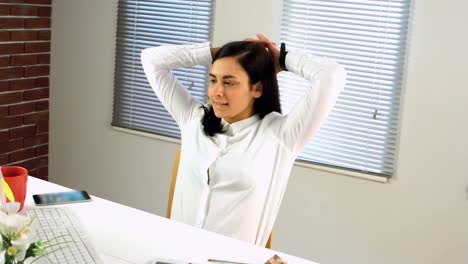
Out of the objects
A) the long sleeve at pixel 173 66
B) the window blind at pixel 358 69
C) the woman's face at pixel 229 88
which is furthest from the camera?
the window blind at pixel 358 69

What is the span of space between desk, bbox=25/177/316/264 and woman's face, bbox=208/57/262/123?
44 cm

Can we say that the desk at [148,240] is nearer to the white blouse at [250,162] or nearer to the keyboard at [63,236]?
the keyboard at [63,236]

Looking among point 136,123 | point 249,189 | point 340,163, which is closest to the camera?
point 249,189

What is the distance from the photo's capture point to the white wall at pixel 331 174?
9.04 feet

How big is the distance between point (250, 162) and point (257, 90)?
0.26 metres

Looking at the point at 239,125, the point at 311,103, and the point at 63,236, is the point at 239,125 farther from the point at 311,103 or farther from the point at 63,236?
the point at 63,236

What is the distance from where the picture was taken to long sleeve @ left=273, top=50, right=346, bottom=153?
6.50 feet

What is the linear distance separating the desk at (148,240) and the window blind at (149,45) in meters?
1.62

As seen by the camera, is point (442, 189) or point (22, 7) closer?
point (442, 189)

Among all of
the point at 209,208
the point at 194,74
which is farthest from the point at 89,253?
the point at 194,74

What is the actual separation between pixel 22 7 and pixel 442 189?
8.51ft

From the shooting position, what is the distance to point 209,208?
6.83ft

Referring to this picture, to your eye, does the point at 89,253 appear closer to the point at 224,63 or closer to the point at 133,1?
the point at 224,63

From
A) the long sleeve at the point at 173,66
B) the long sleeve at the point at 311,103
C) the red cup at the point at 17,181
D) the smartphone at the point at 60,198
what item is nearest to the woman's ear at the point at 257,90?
the long sleeve at the point at 311,103
